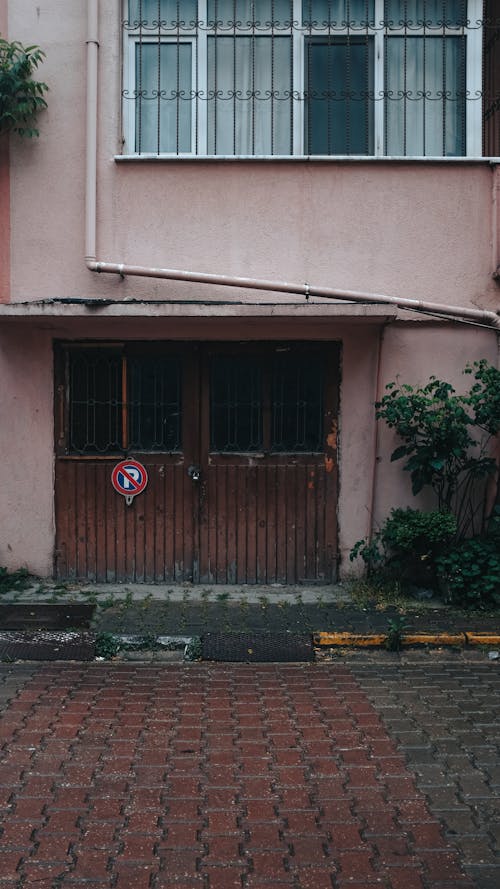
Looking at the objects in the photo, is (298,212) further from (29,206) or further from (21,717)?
(21,717)

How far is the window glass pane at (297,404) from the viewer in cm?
902

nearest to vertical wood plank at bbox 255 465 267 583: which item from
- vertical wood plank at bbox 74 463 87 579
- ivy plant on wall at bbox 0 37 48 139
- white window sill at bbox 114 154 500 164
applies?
vertical wood plank at bbox 74 463 87 579

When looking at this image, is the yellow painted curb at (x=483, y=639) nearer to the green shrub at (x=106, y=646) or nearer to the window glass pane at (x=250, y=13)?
the green shrub at (x=106, y=646)

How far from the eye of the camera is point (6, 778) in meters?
4.55

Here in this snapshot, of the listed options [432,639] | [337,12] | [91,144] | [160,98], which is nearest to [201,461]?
[432,639]

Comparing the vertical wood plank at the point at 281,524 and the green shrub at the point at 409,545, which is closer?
the green shrub at the point at 409,545

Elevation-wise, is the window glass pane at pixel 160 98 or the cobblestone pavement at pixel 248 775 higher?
the window glass pane at pixel 160 98

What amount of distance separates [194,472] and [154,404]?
0.83 meters

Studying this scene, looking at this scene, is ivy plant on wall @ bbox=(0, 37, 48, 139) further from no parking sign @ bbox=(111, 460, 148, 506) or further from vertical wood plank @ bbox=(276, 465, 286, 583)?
vertical wood plank @ bbox=(276, 465, 286, 583)

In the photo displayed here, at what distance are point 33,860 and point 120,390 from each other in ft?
19.1

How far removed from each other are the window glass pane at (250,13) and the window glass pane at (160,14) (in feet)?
0.75

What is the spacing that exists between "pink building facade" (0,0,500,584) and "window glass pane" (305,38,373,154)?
2 centimetres

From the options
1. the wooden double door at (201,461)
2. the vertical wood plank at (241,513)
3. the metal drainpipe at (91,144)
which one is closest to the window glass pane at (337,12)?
the metal drainpipe at (91,144)

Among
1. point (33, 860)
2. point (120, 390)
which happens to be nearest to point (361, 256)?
point (120, 390)
